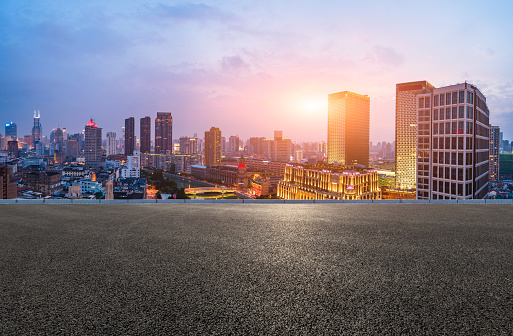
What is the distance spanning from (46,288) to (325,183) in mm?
44588

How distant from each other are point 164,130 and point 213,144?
140ft

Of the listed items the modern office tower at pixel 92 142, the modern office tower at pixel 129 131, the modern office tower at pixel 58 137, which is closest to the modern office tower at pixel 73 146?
the modern office tower at pixel 58 137

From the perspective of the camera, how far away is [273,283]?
12.6 feet

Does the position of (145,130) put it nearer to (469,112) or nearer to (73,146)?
(73,146)

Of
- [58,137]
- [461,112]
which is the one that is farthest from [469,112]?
[58,137]

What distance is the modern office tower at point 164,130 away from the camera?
532 feet

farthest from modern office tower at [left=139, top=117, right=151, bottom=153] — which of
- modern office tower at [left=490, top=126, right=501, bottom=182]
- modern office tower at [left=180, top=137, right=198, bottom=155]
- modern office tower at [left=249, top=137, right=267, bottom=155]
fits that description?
modern office tower at [left=490, top=126, right=501, bottom=182]

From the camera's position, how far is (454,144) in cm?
3684

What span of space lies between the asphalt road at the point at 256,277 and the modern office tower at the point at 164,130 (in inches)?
6321

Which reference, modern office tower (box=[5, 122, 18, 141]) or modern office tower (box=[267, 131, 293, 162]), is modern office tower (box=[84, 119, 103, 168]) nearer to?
modern office tower (box=[5, 122, 18, 141])

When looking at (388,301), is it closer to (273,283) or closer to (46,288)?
(273,283)

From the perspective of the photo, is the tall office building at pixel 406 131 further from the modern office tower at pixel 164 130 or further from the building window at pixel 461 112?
the modern office tower at pixel 164 130

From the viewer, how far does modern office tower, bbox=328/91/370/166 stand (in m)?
145

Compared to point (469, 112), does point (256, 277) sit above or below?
below
